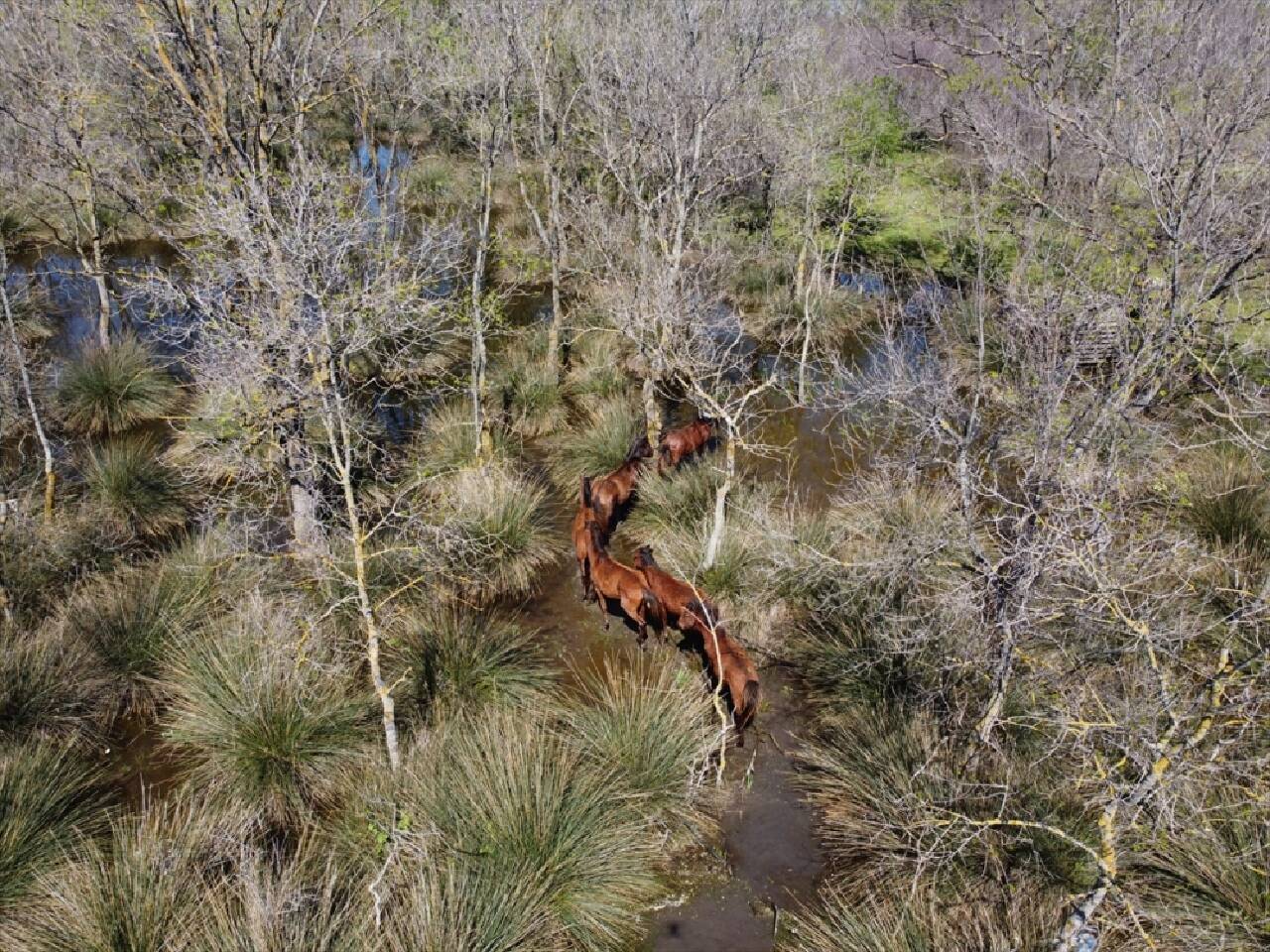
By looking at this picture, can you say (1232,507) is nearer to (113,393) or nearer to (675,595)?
(675,595)

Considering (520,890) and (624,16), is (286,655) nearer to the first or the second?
(520,890)

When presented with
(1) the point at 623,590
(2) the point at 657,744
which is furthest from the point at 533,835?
(1) the point at 623,590

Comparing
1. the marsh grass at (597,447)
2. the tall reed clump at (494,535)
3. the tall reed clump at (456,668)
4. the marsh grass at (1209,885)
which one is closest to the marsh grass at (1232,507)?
the marsh grass at (1209,885)

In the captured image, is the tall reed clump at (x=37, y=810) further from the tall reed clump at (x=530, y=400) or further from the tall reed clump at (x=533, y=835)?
the tall reed clump at (x=530, y=400)

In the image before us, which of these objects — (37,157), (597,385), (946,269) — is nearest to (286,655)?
(597,385)

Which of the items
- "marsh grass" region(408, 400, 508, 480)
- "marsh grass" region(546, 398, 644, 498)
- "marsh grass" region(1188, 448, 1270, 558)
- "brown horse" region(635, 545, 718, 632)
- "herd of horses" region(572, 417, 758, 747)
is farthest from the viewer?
"marsh grass" region(546, 398, 644, 498)

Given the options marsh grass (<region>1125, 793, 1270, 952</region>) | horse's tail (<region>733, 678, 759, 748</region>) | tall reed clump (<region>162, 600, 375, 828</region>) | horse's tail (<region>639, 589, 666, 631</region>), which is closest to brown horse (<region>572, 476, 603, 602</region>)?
horse's tail (<region>639, 589, 666, 631</region>)

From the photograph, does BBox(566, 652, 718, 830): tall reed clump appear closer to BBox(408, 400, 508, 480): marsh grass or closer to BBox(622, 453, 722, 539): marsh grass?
BBox(622, 453, 722, 539): marsh grass
